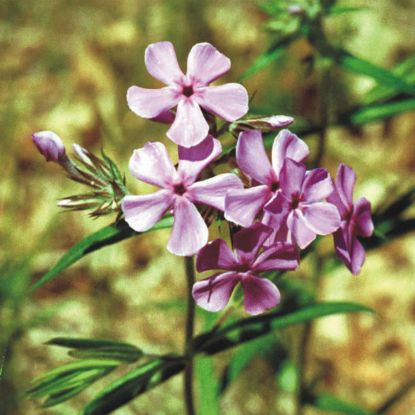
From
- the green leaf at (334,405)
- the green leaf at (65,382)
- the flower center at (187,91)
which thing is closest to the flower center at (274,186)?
the flower center at (187,91)

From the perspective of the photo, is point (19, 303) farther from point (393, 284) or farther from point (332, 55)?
point (393, 284)

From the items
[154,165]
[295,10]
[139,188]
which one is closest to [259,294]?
[154,165]

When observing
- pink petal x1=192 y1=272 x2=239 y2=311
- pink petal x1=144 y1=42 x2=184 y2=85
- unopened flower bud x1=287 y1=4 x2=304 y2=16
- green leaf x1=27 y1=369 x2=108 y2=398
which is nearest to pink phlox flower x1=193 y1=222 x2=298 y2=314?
pink petal x1=192 y1=272 x2=239 y2=311

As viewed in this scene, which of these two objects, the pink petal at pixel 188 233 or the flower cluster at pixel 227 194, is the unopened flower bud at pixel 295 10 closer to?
the flower cluster at pixel 227 194

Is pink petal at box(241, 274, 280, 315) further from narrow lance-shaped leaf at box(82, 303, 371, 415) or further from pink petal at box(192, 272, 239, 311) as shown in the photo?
narrow lance-shaped leaf at box(82, 303, 371, 415)

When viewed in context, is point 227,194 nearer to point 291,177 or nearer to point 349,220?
point 291,177
